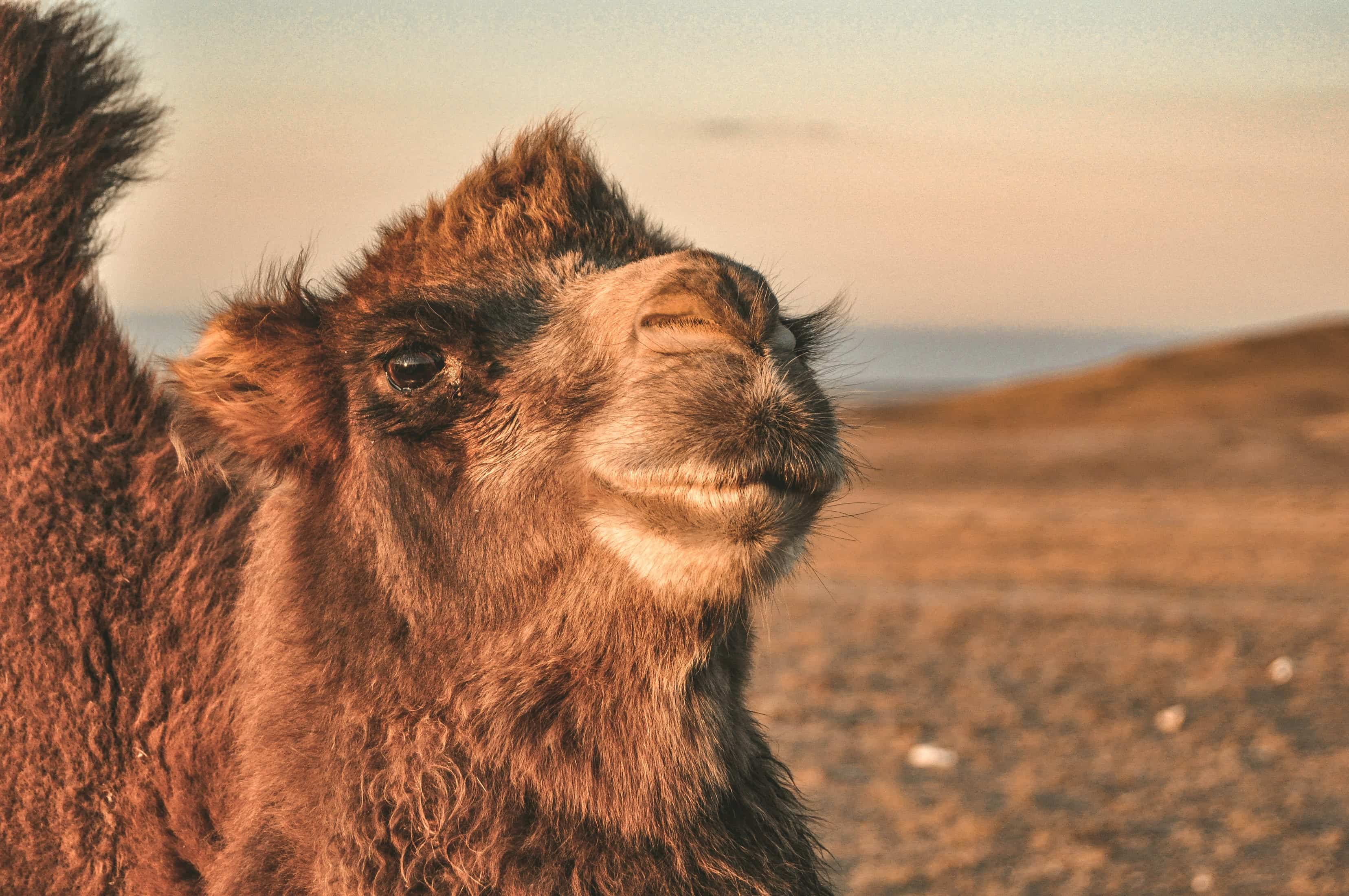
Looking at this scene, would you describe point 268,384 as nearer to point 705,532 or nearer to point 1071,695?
point 705,532

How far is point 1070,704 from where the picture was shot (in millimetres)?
9172

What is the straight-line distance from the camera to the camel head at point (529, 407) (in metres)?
2.62

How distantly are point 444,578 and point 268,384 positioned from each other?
0.65 m

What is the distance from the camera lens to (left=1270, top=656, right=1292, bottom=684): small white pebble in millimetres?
9609

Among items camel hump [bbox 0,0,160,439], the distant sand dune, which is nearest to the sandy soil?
camel hump [bbox 0,0,160,439]

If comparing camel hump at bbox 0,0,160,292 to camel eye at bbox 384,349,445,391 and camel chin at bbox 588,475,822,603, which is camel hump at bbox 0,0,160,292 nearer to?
camel eye at bbox 384,349,445,391

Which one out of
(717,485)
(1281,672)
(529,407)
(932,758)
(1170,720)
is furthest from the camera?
(1281,672)

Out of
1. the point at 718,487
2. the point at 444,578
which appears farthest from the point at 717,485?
the point at 444,578

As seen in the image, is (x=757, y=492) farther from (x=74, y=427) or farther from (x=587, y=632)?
(x=74, y=427)

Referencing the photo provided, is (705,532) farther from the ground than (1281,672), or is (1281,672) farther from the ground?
(705,532)

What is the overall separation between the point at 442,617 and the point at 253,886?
669mm

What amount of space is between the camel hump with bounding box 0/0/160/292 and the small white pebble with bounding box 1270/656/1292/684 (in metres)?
8.41

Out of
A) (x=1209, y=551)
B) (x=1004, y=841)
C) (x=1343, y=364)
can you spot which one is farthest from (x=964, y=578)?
(x=1343, y=364)

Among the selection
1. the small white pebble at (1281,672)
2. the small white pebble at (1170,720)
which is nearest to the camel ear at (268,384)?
the small white pebble at (1170,720)
